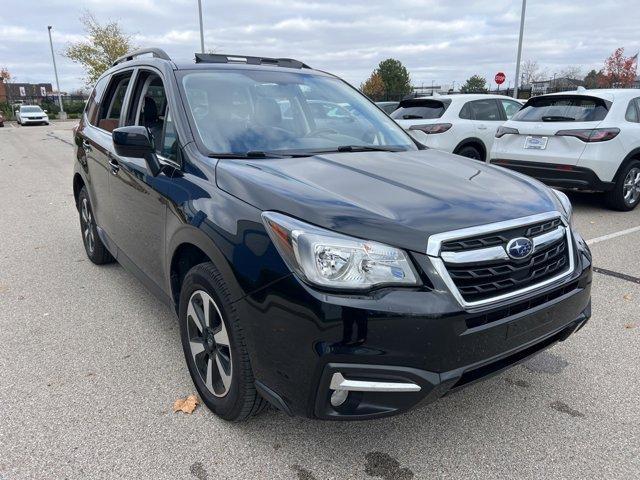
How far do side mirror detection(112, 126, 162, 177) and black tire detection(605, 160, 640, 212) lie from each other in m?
6.40

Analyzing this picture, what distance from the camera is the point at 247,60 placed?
376cm

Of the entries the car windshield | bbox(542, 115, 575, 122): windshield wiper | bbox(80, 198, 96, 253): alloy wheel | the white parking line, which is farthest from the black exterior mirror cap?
bbox(542, 115, 575, 122): windshield wiper

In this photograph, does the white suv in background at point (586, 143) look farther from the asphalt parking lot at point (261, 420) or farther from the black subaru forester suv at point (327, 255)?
the black subaru forester suv at point (327, 255)

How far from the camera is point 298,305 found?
197cm

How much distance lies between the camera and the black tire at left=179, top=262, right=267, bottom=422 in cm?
229

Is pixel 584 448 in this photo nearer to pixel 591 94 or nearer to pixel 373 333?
pixel 373 333

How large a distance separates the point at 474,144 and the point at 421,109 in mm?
1162

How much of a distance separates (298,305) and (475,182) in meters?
1.21

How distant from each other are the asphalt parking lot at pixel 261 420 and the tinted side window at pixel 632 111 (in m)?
3.94

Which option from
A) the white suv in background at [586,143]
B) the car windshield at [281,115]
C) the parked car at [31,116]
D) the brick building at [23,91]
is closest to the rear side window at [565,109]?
the white suv in background at [586,143]

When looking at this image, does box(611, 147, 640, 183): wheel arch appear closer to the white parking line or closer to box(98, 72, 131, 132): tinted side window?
the white parking line

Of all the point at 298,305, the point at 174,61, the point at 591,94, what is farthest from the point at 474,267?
the point at 591,94

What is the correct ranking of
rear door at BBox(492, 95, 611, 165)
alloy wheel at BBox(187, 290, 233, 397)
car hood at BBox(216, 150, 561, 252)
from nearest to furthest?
1. car hood at BBox(216, 150, 561, 252)
2. alloy wheel at BBox(187, 290, 233, 397)
3. rear door at BBox(492, 95, 611, 165)

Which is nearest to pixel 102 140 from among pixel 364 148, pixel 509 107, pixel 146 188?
pixel 146 188
